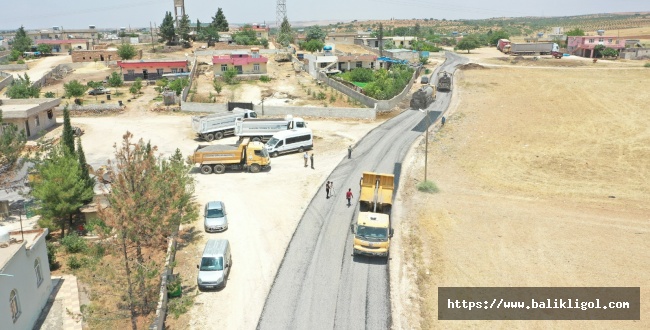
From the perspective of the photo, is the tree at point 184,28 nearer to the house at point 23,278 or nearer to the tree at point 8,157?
the tree at point 8,157

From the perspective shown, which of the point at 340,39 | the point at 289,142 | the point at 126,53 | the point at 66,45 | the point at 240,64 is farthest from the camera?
the point at 340,39

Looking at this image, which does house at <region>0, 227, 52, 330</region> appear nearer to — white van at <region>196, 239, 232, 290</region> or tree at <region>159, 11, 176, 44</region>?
white van at <region>196, 239, 232, 290</region>

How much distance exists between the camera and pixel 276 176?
36062 mm

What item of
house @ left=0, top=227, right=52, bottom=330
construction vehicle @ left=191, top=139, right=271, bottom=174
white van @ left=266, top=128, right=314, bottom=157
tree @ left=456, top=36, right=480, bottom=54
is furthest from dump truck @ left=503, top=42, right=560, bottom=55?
house @ left=0, top=227, right=52, bottom=330

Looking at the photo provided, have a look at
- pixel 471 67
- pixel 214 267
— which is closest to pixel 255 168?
pixel 214 267

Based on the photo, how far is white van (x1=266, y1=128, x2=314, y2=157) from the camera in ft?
134

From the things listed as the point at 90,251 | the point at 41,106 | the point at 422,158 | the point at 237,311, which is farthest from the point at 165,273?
the point at 41,106

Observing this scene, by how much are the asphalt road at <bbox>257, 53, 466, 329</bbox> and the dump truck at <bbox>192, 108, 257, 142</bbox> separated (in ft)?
55.6

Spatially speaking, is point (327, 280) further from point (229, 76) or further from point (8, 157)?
point (229, 76)

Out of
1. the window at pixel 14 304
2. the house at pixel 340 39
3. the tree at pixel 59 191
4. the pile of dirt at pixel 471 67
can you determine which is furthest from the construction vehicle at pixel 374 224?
the house at pixel 340 39

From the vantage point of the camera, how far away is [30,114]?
47219mm

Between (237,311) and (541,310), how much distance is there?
12.3 meters

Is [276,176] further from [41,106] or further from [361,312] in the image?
[41,106]

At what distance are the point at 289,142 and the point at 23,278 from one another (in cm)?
2520
